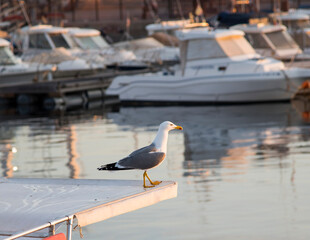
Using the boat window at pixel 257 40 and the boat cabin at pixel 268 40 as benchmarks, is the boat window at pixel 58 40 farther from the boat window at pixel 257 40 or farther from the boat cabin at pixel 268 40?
the boat window at pixel 257 40

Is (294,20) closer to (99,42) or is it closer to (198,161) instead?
(99,42)

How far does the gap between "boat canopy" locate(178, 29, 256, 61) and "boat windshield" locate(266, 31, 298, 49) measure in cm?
646

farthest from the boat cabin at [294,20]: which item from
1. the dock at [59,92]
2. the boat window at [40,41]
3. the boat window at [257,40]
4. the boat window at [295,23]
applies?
the dock at [59,92]

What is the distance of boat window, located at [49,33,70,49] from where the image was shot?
38312 mm

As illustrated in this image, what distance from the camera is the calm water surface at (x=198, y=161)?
455 inches

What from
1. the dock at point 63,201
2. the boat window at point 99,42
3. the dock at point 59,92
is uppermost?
the dock at point 63,201

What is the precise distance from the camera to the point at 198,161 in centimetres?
1739

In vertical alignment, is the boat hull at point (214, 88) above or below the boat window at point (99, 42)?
below

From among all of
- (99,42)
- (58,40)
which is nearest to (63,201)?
(58,40)

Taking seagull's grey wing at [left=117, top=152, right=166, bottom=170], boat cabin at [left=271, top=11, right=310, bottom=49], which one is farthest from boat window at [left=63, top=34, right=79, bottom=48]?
seagull's grey wing at [left=117, top=152, right=166, bottom=170]

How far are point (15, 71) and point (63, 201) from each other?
25255 millimetres

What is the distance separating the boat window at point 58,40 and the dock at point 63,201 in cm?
2940

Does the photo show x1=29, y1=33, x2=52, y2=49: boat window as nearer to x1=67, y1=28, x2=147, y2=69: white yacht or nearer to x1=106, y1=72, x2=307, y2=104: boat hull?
x1=67, y1=28, x2=147, y2=69: white yacht

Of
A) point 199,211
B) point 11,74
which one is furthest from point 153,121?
point 199,211
